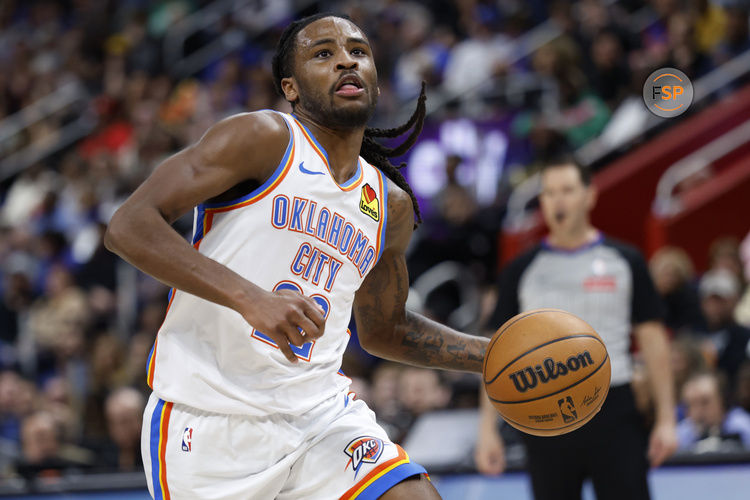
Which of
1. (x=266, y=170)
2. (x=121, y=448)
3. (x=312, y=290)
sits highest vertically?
(x=266, y=170)

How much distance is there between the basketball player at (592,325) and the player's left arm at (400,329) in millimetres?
1219

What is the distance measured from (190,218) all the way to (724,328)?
463 centimetres

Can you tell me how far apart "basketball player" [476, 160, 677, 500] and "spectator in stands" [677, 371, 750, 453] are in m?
1.05

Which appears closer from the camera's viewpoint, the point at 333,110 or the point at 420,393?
the point at 333,110

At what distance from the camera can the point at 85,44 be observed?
13062 mm

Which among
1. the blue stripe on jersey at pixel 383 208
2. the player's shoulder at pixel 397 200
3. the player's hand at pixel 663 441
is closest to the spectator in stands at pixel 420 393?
the player's hand at pixel 663 441

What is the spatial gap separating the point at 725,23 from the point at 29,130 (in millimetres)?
8053

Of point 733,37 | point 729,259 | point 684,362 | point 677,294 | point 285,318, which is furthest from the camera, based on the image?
point 733,37

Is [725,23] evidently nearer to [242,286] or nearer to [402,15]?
[402,15]

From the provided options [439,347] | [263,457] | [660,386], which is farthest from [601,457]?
[263,457]

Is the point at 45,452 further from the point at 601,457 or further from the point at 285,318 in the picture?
the point at 285,318

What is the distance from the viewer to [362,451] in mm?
2945

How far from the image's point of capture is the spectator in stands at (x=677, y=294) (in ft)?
23.1

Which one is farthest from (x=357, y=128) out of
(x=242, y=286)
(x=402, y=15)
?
(x=402, y=15)
